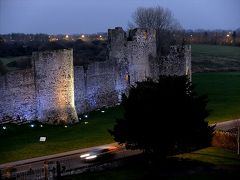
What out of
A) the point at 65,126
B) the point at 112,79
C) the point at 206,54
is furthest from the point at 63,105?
the point at 206,54

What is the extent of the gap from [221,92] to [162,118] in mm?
26618

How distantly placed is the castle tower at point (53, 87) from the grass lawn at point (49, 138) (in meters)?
0.93

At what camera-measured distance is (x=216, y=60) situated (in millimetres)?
81812

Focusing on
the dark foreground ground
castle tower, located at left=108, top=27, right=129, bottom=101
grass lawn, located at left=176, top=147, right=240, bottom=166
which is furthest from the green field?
Answer: grass lawn, located at left=176, top=147, right=240, bottom=166

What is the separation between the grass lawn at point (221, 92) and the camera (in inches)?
1436

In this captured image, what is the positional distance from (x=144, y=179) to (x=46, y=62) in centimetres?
1218

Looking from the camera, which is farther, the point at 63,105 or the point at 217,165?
the point at 63,105

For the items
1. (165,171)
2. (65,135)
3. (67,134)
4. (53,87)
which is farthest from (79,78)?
(165,171)

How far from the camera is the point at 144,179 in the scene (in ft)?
75.4

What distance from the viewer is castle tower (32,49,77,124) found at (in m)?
32.5

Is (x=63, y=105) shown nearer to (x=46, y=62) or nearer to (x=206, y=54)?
(x=46, y=62)

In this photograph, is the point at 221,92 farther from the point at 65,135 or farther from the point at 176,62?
the point at 65,135

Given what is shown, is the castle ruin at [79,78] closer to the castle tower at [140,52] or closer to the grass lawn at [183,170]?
the castle tower at [140,52]

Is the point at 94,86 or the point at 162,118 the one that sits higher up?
the point at 162,118
